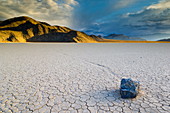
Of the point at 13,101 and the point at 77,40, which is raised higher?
the point at 77,40

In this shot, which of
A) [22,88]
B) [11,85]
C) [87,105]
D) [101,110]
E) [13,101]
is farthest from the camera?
[11,85]

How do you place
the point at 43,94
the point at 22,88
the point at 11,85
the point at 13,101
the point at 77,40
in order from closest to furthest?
the point at 13,101 → the point at 43,94 → the point at 22,88 → the point at 11,85 → the point at 77,40

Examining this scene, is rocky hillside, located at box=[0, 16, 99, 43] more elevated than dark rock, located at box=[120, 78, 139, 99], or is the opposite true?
rocky hillside, located at box=[0, 16, 99, 43]

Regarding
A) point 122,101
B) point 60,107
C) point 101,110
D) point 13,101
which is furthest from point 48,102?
point 122,101

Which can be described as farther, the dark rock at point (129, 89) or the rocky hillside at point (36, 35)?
the rocky hillside at point (36, 35)

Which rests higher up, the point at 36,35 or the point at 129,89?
the point at 36,35

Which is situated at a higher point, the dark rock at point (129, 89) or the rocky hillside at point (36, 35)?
the rocky hillside at point (36, 35)

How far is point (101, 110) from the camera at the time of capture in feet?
7.63

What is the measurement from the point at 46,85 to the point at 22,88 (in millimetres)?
708

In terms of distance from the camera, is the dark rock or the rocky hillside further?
the rocky hillside

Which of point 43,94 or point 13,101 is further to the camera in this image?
point 43,94

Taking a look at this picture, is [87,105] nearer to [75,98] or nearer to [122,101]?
[75,98]

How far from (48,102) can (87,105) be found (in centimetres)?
96

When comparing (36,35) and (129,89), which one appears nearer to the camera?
(129,89)
